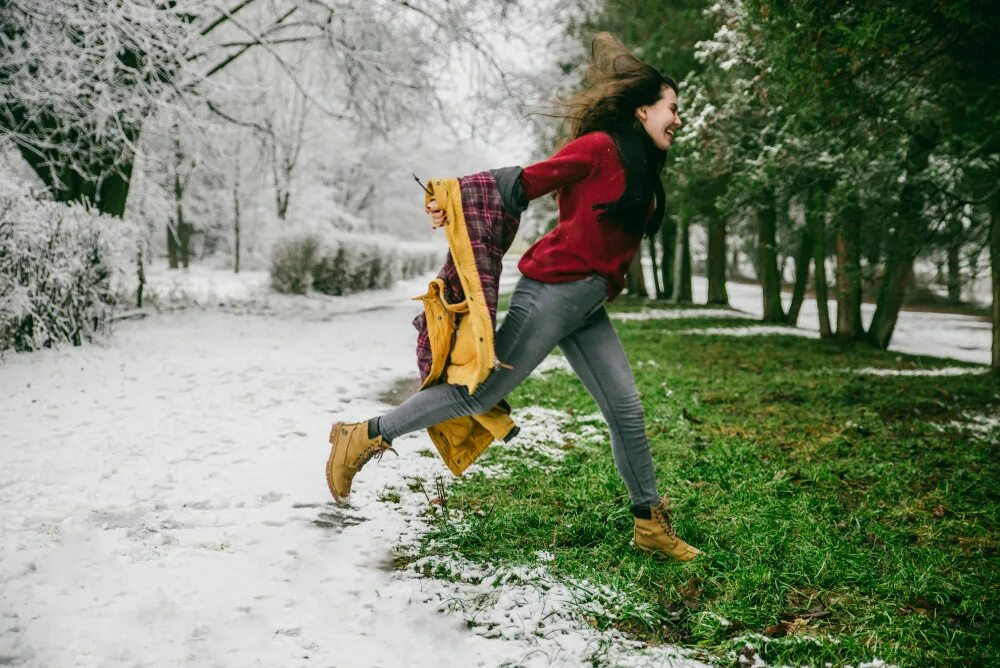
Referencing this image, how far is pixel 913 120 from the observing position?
818 cm

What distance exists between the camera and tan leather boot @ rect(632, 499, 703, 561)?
9.18ft

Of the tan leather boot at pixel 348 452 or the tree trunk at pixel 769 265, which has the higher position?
the tree trunk at pixel 769 265

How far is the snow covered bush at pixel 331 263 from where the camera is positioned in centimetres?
1588

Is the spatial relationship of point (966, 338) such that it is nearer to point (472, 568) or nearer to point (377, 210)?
point (472, 568)

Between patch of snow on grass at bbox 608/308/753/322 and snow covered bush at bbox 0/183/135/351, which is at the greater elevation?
snow covered bush at bbox 0/183/135/351

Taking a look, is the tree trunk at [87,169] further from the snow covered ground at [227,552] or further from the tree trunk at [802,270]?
the tree trunk at [802,270]

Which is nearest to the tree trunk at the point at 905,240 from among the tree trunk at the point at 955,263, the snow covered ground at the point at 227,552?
the tree trunk at the point at 955,263

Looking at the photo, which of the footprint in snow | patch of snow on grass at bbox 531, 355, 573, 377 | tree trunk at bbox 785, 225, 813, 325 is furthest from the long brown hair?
tree trunk at bbox 785, 225, 813, 325

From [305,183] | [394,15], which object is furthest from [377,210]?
[394,15]

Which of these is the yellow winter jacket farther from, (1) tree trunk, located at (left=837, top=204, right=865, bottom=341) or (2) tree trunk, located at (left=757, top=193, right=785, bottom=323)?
(2) tree trunk, located at (left=757, top=193, right=785, bottom=323)

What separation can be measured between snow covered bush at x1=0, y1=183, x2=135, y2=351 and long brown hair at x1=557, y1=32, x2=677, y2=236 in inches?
222

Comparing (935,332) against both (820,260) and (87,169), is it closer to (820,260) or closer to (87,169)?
(820,260)

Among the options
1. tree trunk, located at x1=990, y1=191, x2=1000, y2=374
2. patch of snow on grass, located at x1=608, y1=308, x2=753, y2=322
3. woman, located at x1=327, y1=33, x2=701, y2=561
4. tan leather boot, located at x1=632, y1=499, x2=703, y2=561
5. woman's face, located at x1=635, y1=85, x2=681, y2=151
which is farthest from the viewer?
patch of snow on grass, located at x1=608, y1=308, x2=753, y2=322

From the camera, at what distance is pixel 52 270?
6.52 meters
